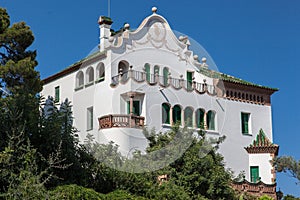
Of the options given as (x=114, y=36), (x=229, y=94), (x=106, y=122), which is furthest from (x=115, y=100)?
Result: (x=229, y=94)

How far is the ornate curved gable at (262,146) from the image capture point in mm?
A: 30786

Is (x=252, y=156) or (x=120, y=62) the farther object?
(x=252, y=156)

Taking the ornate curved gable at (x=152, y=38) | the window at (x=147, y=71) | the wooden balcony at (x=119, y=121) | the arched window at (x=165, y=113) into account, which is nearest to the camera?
the ornate curved gable at (x=152, y=38)

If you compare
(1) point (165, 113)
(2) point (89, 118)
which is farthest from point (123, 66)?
(2) point (89, 118)

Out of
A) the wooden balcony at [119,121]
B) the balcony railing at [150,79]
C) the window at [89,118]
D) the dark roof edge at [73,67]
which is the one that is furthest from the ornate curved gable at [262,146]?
the dark roof edge at [73,67]

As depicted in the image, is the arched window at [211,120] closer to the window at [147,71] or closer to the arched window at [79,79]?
the window at [147,71]

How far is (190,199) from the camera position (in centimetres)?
1862

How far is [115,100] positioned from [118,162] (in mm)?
8485

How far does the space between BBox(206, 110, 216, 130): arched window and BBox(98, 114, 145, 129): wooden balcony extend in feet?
15.5

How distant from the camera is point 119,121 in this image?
997 inches

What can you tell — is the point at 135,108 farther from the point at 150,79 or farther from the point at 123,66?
the point at 123,66

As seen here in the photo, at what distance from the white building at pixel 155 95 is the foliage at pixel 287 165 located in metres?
0.42

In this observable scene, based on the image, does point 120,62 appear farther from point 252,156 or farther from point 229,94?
point 252,156

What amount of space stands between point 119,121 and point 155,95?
2.41 metres
